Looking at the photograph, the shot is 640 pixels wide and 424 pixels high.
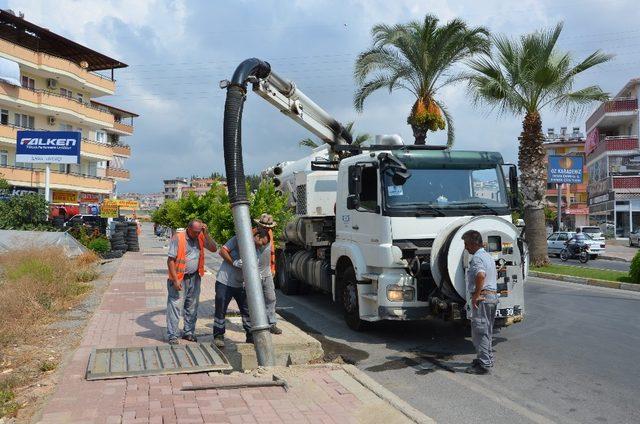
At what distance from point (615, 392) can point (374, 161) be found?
13.8ft

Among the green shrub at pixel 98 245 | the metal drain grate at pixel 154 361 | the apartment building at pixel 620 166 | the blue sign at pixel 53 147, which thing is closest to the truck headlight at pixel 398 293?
the metal drain grate at pixel 154 361

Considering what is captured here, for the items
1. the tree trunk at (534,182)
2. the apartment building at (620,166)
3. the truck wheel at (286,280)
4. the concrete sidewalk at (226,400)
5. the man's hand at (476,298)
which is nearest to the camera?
the concrete sidewalk at (226,400)

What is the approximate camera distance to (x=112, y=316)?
983 centimetres

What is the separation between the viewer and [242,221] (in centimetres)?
705

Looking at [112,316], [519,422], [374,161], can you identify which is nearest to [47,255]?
[112,316]

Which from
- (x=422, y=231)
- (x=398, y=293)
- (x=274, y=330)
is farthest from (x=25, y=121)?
(x=398, y=293)

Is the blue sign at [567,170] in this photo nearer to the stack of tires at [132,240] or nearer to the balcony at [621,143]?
the balcony at [621,143]

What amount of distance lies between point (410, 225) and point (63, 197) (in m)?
41.8

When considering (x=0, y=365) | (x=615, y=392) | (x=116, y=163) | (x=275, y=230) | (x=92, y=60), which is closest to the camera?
(x=615, y=392)

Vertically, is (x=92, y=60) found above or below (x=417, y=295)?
above

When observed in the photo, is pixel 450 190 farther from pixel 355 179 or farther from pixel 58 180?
pixel 58 180

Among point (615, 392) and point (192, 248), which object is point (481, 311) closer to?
point (615, 392)

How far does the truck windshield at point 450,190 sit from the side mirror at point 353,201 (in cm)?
58

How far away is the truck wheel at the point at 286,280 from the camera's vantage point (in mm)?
13586
